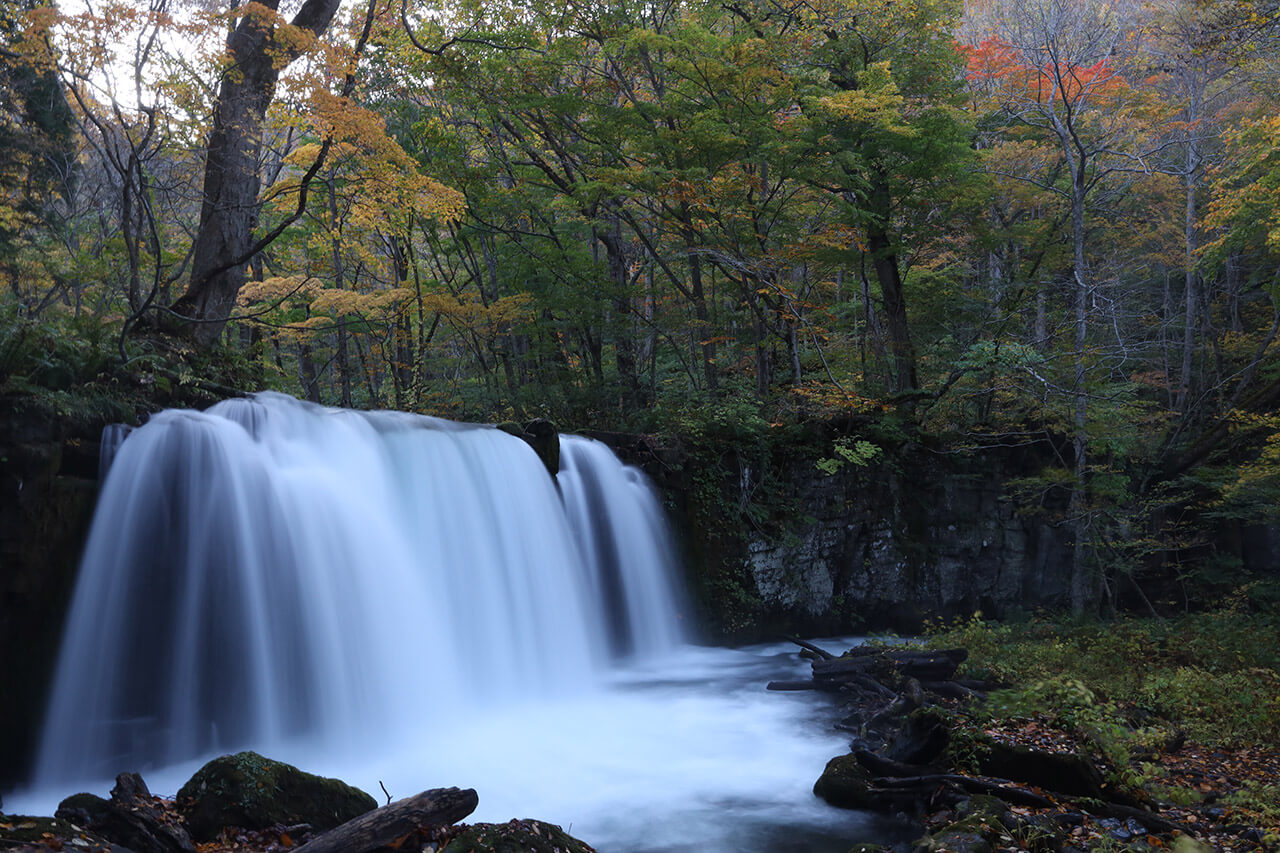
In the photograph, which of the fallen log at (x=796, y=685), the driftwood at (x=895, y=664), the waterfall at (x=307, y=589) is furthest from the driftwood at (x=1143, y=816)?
the waterfall at (x=307, y=589)

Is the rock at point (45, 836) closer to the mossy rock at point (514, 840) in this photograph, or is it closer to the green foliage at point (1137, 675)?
the mossy rock at point (514, 840)

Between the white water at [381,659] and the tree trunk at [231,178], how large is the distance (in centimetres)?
276

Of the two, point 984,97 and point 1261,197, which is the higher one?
point 984,97

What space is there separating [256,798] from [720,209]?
11690 mm

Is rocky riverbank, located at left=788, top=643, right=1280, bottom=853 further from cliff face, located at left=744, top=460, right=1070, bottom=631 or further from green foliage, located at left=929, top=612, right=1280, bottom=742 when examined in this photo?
cliff face, located at left=744, top=460, right=1070, bottom=631

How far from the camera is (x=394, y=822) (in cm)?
424

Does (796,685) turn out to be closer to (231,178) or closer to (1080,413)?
(1080,413)

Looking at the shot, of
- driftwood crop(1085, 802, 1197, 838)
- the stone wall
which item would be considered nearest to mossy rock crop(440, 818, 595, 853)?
driftwood crop(1085, 802, 1197, 838)

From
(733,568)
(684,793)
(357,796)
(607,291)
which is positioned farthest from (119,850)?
(607,291)

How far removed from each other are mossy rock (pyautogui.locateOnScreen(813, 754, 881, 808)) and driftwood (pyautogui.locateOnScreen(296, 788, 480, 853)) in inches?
123

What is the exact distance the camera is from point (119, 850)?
3.79m

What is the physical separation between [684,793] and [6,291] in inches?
727

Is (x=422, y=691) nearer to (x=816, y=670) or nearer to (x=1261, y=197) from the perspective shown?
(x=816, y=670)

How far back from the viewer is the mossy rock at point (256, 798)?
4.68 meters
